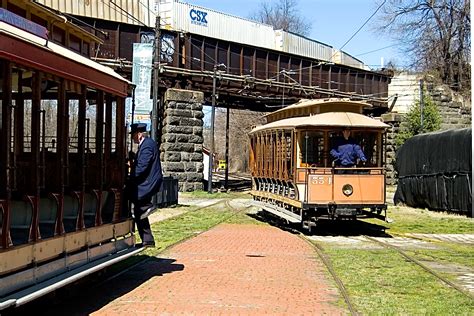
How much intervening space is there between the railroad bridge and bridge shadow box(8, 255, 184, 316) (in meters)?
19.3

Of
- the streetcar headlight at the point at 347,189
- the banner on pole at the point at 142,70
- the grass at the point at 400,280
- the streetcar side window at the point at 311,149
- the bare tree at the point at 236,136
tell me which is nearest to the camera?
the grass at the point at 400,280

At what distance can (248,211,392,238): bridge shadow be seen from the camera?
60.3ft

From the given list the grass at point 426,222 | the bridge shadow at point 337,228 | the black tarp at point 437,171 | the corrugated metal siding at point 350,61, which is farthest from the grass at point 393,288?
the corrugated metal siding at point 350,61

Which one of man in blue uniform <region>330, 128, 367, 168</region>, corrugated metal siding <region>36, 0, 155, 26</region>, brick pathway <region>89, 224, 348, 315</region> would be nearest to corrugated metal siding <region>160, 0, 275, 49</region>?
corrugated metal siding <region>36, 0, 155, 26</region>

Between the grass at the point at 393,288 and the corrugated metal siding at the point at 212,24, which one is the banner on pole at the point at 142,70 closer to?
the corrugated metal siding at the point at 212,24

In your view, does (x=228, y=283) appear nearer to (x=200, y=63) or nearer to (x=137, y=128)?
(x=137, y=128)

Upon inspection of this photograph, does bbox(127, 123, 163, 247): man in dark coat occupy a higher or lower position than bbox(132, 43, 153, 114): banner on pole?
lower

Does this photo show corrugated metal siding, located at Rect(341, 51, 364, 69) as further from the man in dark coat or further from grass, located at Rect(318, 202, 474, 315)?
the man in dark coat

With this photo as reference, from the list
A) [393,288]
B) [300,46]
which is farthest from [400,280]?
[300,46]

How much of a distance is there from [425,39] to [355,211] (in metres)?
38.3

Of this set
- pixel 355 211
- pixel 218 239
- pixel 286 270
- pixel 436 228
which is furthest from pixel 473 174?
pixel 286 270

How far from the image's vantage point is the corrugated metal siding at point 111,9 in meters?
34.0

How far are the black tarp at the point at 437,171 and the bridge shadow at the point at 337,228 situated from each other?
3337 mm

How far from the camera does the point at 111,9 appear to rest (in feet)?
116
